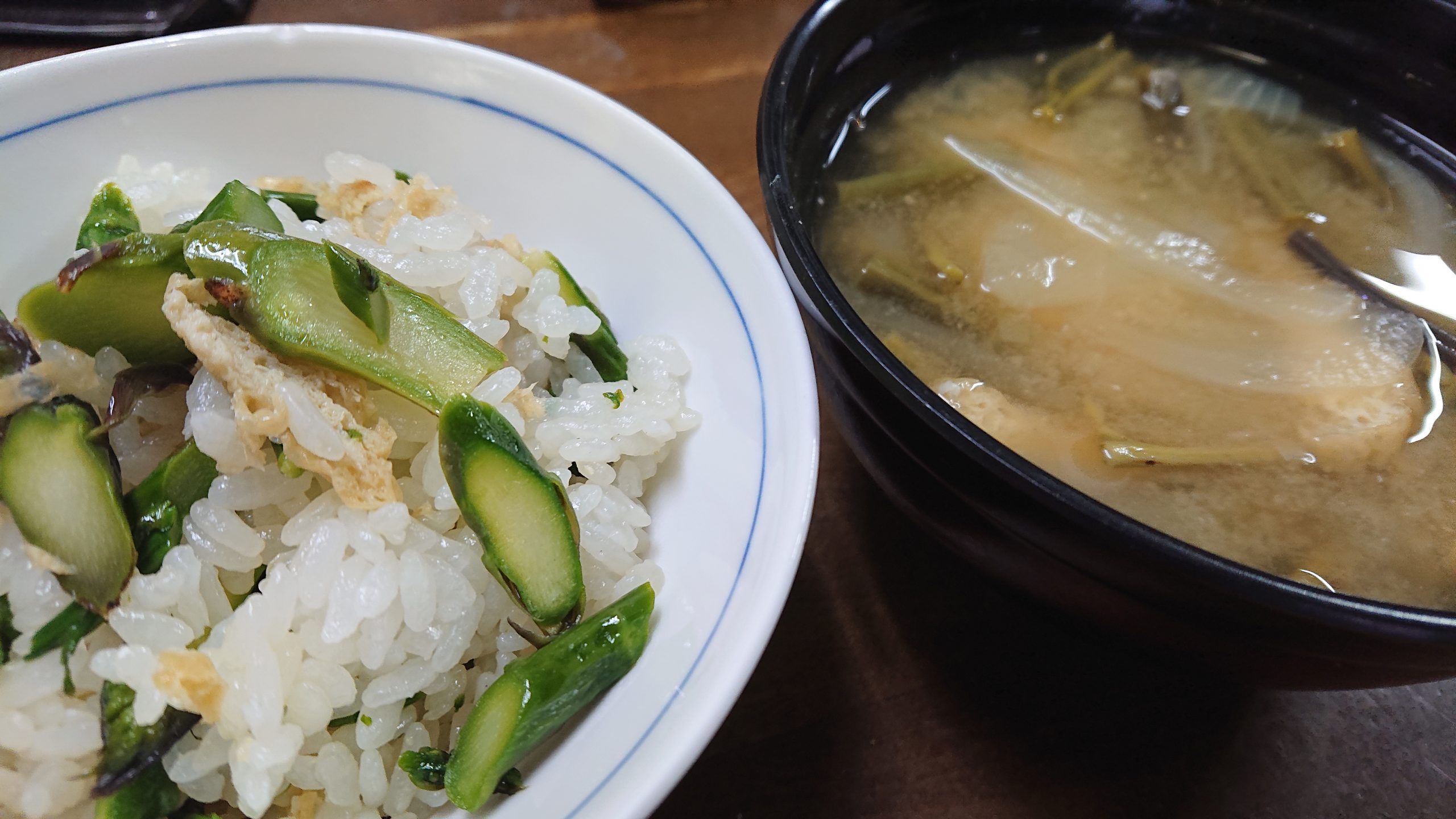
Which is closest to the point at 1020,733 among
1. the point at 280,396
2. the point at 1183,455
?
the point at 1183,455

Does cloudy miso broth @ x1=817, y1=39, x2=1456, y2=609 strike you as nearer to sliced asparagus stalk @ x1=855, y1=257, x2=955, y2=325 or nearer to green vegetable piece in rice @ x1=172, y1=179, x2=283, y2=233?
sliced asparagus stalk @ x1=855, y1=257, x2=955, y2=325

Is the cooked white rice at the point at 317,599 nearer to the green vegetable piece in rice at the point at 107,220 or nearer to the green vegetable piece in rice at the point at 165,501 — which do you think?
the green vegetable piece in rice at the point at 165,501

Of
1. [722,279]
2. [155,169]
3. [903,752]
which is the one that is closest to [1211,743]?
[903,752]

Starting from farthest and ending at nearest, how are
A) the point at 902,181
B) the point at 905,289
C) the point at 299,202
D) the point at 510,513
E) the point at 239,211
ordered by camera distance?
the point at 902,181 < the point at 905,289 < the point at 299,202 < the point at 239,211 < the point at 510,513

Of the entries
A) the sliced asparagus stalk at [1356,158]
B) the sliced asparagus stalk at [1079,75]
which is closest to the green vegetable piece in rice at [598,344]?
the sliced asparagus stalk at [1079,75]

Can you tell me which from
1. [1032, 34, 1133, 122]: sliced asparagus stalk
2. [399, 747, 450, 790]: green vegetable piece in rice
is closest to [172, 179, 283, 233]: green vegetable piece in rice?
[399, 747, 450, 790]: green vegetable piece in rice

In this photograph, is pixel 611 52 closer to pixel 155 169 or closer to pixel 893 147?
pixel 893 147

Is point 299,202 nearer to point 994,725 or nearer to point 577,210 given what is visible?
point 577,210
